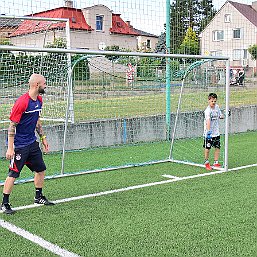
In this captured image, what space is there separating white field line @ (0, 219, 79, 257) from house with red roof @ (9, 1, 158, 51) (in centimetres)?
680

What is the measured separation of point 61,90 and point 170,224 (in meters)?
6.07

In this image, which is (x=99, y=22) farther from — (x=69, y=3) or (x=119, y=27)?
(x=69, y=3)

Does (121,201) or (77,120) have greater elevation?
(77,120)

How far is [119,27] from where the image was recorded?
1298 cm

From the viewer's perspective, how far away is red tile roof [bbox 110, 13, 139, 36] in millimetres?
12508

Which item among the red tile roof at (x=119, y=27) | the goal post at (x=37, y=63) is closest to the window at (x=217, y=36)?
the red tile roof at (x=119, y=27)

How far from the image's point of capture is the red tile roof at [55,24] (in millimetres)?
11555

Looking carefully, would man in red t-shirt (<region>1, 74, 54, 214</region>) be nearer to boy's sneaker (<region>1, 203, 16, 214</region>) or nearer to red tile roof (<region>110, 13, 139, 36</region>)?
boy's sneaker (<region>1, 203, 16, 214</region>)

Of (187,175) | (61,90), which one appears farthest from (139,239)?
(61,90)

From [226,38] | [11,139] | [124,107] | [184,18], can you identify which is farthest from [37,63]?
Answer: [226,38]

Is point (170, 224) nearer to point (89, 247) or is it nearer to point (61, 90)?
point (89, 247)

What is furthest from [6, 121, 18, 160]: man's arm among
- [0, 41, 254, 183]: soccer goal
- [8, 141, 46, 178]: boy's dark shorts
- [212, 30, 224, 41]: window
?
[212, 30, 224, 41]: window

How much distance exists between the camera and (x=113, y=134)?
11.9m

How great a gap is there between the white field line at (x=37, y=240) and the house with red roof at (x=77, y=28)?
6801 millimetres
